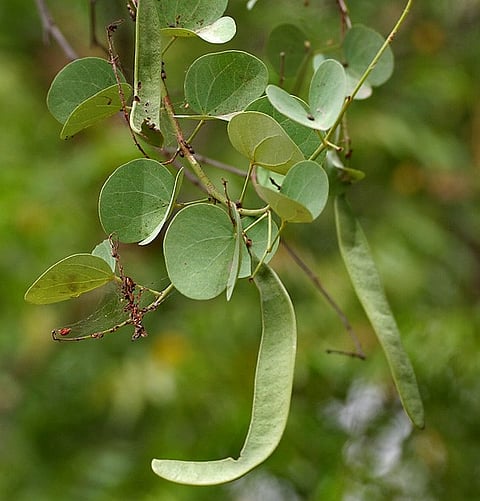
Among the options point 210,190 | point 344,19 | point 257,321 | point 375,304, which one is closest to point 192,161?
point 210,190

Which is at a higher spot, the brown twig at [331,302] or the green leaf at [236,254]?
the green leaf at [236,254]

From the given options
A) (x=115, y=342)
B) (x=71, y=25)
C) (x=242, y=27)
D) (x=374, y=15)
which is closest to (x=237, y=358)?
(x=115, y=342)

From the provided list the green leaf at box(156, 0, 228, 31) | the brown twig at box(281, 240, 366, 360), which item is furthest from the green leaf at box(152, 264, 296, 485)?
the brown twig at box(281, 240, 366, 360)

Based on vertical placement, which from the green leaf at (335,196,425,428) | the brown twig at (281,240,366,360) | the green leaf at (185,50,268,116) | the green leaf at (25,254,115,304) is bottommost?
the brown twig at (281,240,366,360)

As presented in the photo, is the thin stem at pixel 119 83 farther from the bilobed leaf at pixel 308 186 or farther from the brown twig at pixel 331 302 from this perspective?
the brown twig at pixel 331 302

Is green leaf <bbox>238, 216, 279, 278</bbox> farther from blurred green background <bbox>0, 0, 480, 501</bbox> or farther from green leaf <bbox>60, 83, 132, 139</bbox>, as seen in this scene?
blurred green background <bbox>0, 0, 480, 501</bbox>

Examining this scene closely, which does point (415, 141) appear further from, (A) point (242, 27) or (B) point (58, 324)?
(B) point (58, 324)

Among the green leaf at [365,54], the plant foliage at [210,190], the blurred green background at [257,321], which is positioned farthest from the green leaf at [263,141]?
the blurred green background at [257,321]
